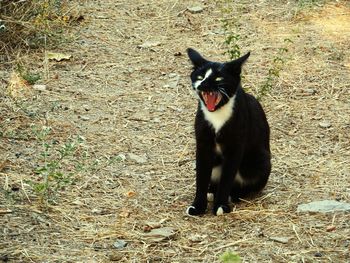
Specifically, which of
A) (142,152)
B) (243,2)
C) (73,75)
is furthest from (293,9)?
(142,152)

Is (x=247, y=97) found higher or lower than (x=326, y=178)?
higher

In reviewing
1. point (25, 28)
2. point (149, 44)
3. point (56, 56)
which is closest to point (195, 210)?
point (56, 56)

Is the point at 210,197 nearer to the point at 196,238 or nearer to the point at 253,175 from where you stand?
the point at 253,175

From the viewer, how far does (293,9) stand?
24.1 feet

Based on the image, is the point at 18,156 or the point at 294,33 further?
the point at 294,33

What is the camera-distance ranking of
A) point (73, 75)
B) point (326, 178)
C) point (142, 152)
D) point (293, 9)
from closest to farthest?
point (326, 178), point (142, 152), point (73, 75), point (293, 9)

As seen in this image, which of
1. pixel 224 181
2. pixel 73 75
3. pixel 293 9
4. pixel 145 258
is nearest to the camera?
pixel 145 258

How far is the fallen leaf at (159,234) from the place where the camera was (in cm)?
377

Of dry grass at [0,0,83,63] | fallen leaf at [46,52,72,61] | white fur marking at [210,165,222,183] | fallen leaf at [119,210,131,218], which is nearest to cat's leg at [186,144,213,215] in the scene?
white fur marking at [210,165,222,183]

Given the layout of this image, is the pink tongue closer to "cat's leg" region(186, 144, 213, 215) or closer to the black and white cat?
the black and white cat

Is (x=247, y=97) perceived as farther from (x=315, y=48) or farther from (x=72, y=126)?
(x=315, y=48)

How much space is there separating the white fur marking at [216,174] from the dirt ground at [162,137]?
194 mm

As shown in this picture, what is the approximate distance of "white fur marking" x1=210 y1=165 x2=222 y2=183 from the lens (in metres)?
4.25

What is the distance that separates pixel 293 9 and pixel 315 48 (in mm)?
904
